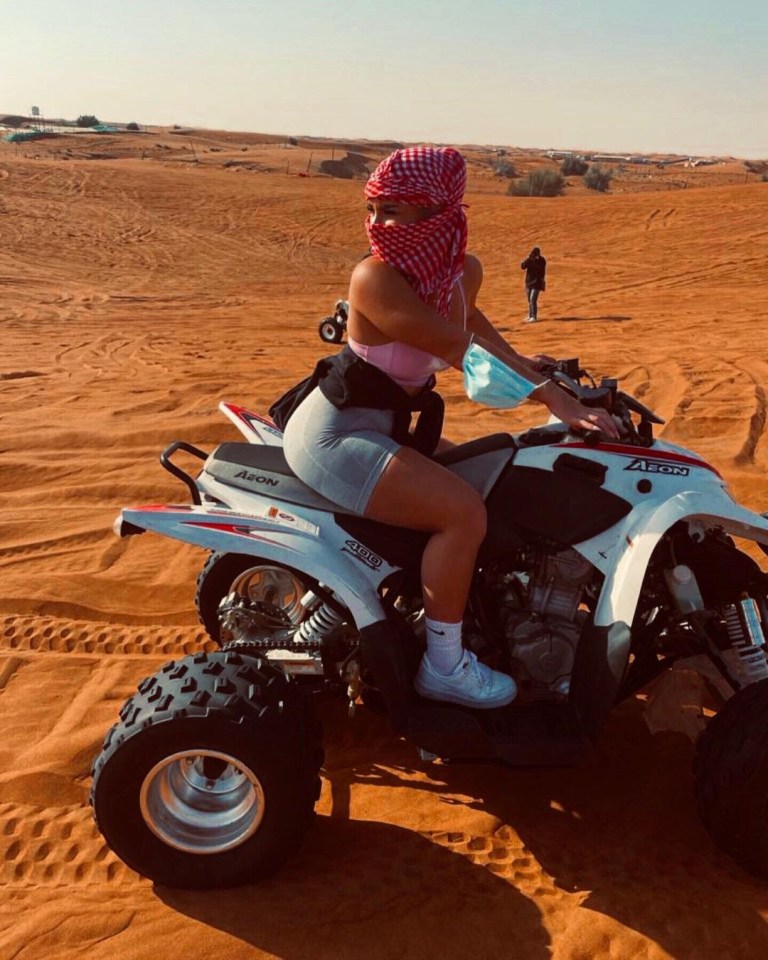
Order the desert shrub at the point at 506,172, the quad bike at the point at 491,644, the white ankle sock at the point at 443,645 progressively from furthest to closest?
1. the desert shrub at the point at 506,172
2. the white ankle sock at the point at 443,645
3. the quad bike at the point at 491,644

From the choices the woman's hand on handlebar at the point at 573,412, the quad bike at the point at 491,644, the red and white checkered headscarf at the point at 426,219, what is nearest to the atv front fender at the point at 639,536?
the quad bike at the point at 491,644

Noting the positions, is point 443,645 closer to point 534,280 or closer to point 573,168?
point 534,280

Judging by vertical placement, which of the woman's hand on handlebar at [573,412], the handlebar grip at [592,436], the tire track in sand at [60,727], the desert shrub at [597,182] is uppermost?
the desert shrub at [597,182]

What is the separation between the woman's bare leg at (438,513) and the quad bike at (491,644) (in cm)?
15

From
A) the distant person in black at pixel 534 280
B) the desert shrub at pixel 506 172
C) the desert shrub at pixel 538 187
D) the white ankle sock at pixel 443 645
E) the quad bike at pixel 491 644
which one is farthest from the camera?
the desert shrub at pixel 506 172

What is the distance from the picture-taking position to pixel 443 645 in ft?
9.72

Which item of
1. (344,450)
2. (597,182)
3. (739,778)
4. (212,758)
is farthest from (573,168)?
(212,758)

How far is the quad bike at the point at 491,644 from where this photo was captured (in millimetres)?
2809

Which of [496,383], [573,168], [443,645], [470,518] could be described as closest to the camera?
[496,383]

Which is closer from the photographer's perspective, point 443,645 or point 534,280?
point 443,645

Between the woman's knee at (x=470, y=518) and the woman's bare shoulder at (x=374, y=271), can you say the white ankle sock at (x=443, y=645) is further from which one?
the woman's bare shoulder at (x=374, y=271)

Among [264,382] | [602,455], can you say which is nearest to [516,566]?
[602,455]

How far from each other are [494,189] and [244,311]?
26.2 m

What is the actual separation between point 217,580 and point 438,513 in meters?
1.58
